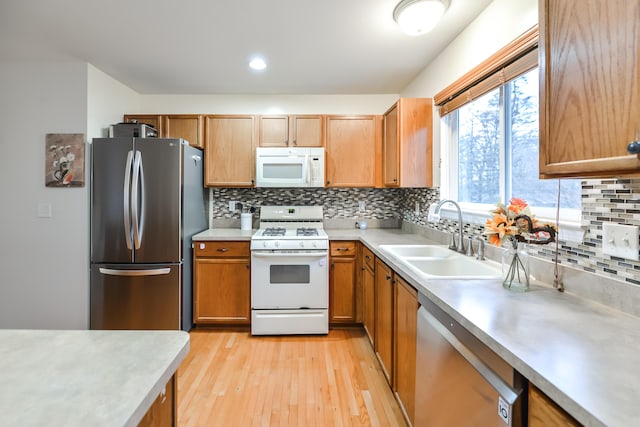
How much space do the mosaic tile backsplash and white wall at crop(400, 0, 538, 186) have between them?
65cm

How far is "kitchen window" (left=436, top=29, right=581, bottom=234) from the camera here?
1.50 metres

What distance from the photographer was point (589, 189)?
3.90 feet

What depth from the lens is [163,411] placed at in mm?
781

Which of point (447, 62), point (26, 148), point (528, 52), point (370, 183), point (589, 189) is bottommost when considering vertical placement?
point (589, 189)

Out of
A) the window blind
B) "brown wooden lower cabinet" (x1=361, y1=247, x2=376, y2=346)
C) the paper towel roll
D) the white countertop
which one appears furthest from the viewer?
the paper towel roll

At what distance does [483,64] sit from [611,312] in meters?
1.41

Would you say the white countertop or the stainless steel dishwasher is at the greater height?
the white countertop

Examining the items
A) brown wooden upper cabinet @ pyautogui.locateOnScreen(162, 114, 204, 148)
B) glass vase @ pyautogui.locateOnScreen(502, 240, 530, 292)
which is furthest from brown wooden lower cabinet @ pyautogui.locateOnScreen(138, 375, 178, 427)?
brown wooden upper cabinet @ pyautogui.locateOnScreen(162, 114, 204, 148)

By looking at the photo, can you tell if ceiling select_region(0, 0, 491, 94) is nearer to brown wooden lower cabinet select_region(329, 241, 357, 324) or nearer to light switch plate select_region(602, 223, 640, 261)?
light switch plate select_region(602, 223, 640, 261)

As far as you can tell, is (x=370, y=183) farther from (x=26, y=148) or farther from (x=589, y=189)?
(x=26, y=148)

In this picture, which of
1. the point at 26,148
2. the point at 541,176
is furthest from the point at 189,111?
the point at 541,176

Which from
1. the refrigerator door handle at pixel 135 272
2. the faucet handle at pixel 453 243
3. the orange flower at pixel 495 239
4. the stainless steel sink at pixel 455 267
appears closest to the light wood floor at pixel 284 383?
the refrigerator door handle at pixel 135 272

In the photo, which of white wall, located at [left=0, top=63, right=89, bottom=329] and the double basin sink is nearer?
the double basin sink

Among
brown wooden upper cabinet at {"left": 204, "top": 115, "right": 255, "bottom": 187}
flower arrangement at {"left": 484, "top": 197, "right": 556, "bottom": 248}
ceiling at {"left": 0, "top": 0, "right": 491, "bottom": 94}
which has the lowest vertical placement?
flower arrangement at {"left": 484, "top": 197, "right": 556, "bottom": 248}
